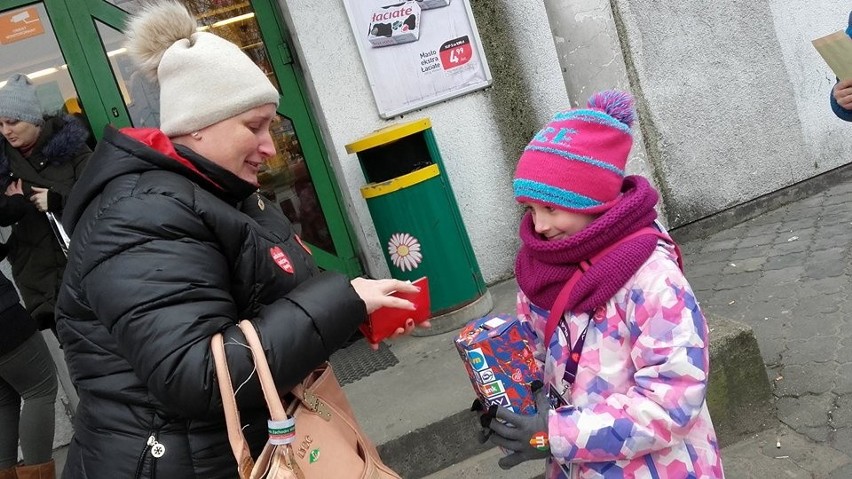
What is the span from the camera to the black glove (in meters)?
1.59

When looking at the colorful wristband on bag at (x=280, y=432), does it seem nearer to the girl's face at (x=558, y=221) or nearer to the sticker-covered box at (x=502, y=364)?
the sticker-covered box at (x=502, y=364)

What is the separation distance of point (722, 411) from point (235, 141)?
8.41ft

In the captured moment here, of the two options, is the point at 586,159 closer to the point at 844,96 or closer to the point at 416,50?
the point at 844,96

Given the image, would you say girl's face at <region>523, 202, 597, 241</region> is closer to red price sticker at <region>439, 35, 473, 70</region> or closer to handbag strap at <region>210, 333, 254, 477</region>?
handbag strap at <region>210, 333, 254, 477</region>

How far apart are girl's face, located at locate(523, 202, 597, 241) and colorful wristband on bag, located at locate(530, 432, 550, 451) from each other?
0.48 metres

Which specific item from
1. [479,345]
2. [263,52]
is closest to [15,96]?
[263,52]

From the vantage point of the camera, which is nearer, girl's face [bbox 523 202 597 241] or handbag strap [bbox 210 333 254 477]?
handbag strap [bbox 210 333 254 477]

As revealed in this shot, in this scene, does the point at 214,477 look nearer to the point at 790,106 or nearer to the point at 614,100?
the point at 614,100

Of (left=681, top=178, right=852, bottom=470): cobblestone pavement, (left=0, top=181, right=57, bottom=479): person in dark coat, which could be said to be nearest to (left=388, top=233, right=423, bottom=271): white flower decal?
(left=681, top=178, right=852, bottom=470): cobblestone pavement

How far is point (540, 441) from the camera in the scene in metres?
1.59

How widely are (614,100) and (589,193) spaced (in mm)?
238

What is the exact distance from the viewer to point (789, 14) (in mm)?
5961

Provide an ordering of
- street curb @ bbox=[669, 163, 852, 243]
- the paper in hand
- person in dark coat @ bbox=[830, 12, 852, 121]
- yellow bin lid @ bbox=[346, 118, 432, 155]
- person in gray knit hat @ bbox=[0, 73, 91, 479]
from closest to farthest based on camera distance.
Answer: the paper in hand → person in dark coat @ bbox=[830, 12, 852, 121] → person in gray knit hat @ bbox=[0, 73, 91, 479] → yellow bin lid @ bbox=[346, 118, 432, 155] → street curb @ bbox=[669, 163, 852, 243]

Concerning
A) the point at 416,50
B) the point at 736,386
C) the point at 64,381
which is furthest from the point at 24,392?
the point at 736,386
